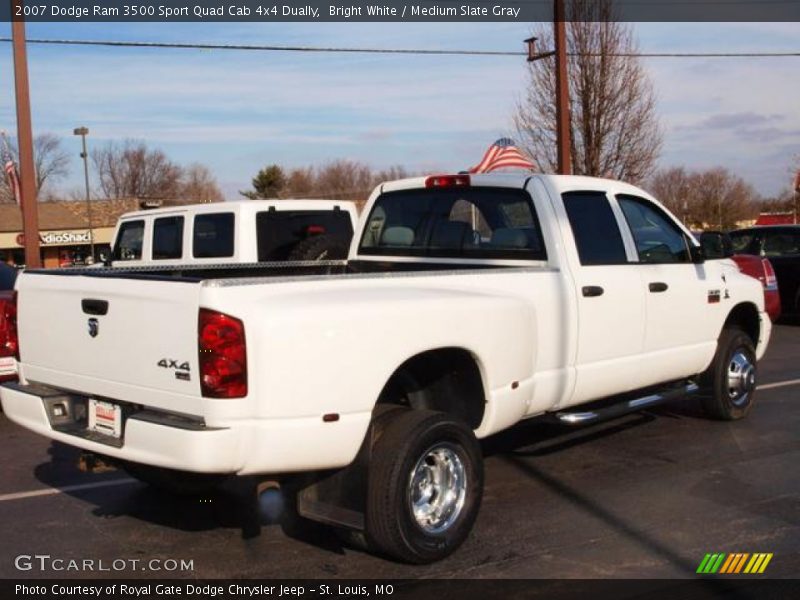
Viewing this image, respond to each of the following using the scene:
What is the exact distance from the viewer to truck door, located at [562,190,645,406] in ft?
19.0

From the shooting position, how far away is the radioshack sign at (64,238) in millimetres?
49281

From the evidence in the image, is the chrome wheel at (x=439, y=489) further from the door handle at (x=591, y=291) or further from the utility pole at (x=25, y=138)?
the utility pole at (x=25, y=138)

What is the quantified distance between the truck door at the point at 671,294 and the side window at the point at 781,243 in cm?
954

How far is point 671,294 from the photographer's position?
6.64 metres

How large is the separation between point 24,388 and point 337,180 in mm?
71590

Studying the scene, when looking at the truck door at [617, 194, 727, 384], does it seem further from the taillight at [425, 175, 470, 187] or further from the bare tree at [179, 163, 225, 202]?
the bare tree at [179, 163, 225, 202]

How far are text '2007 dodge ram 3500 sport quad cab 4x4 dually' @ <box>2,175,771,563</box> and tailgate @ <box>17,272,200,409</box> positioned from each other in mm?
11

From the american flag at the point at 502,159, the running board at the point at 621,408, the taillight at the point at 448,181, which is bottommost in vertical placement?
the running board at the point at 621,408

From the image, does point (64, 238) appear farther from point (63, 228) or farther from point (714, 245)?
point (714, 245)

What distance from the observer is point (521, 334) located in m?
5.11

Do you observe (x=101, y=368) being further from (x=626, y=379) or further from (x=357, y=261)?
(x=626, y=379)
